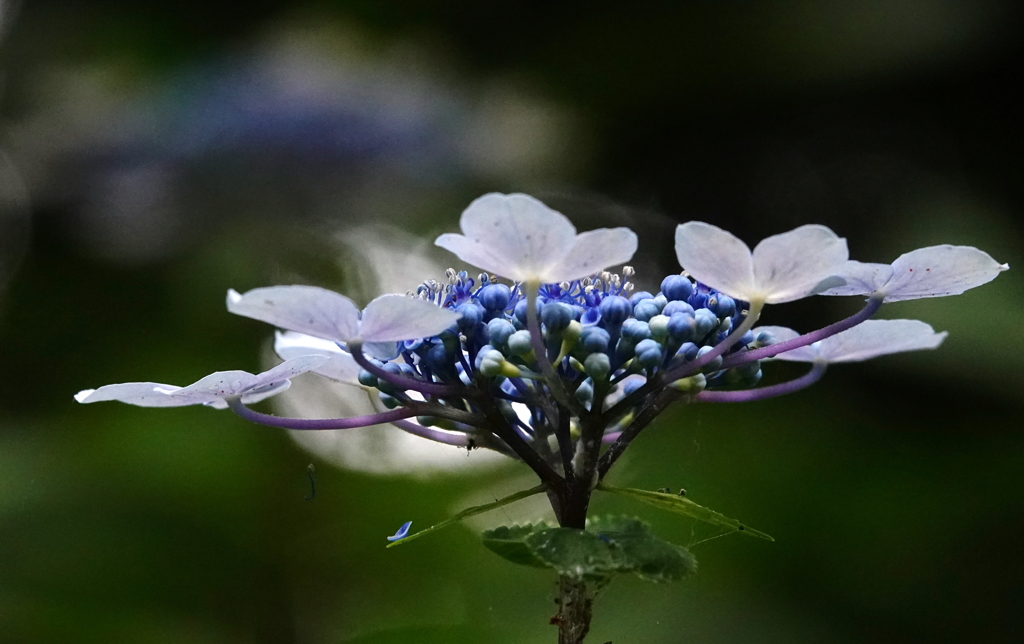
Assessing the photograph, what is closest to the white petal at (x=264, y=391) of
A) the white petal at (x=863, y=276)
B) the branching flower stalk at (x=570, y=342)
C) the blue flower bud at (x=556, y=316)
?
the branching flower stalk at (x=570, y=342)

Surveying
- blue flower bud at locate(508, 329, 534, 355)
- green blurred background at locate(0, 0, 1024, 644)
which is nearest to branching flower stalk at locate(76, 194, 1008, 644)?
blue flower bud at locate(508, 329, 534, 355)

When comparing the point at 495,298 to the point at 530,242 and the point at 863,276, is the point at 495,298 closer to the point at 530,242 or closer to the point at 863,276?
the point at 530,242

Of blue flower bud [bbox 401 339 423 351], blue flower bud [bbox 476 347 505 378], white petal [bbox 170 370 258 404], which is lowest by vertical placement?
blue flower bud [bbox 476 347 505 378]

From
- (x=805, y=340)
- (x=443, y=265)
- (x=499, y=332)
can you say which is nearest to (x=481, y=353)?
(x=499, y=332)

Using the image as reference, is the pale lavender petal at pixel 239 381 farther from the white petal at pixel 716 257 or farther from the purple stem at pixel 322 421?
the white petal at pixel 716 257

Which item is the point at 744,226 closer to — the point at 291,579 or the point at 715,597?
the point at 715,597

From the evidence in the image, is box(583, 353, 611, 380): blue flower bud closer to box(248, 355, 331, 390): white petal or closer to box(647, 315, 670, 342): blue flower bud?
box(647, 315, 670, 342): blue flower bud

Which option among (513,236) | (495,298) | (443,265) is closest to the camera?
(513,236)
